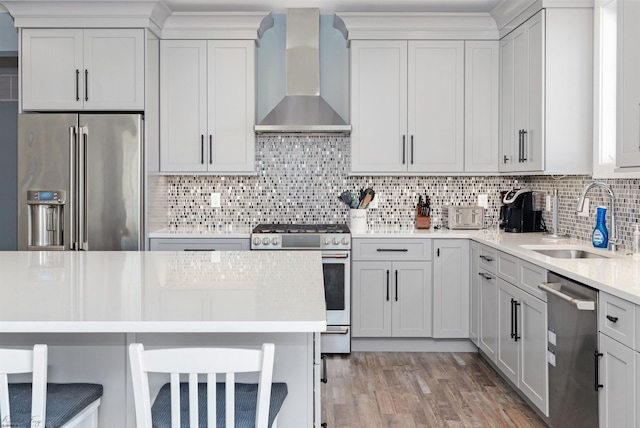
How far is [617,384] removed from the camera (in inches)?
86.5

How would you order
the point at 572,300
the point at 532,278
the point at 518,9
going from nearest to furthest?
Answer: 1. the point at 572,300
2. the point at 532,278
3. the point at 518,9

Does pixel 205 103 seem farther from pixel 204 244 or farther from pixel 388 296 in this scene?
pixel 388 296

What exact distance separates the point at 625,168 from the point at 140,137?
312 cm

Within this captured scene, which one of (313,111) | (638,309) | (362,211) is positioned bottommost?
(638,309)

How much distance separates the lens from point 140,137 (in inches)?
169

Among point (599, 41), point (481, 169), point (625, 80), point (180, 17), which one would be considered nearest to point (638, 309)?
point (625, 80)

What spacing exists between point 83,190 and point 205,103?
3.73 ft

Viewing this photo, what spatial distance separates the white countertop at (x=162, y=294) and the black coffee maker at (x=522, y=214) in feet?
7.30

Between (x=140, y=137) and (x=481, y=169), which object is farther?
(x=481, y=169)

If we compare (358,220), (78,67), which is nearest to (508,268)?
(358,220)

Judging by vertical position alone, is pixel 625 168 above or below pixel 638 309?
above

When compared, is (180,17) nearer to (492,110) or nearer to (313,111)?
(313,111)

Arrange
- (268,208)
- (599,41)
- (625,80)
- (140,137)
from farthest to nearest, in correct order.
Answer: (268,208), (140,137), (599,41), (625,80)

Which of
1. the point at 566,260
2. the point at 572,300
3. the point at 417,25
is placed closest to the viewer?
the point at 572,300
